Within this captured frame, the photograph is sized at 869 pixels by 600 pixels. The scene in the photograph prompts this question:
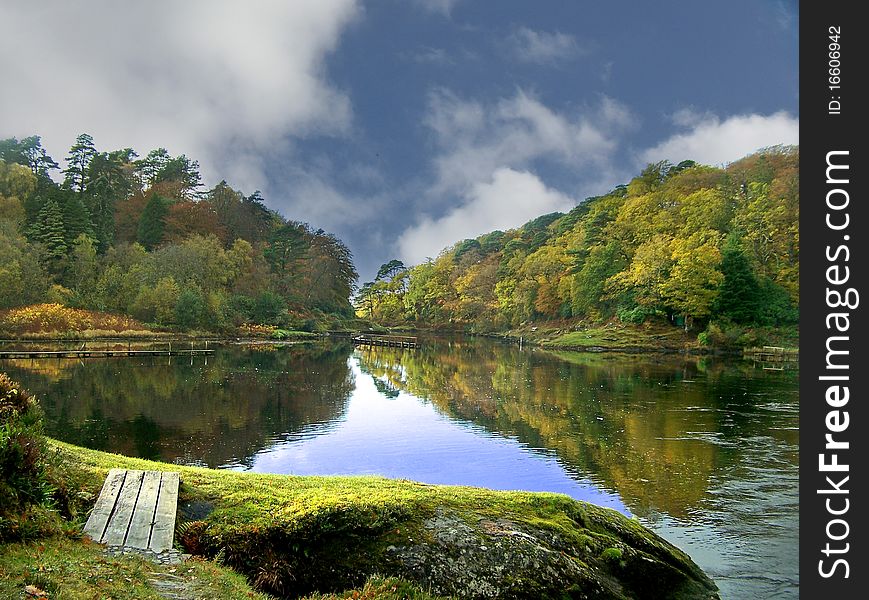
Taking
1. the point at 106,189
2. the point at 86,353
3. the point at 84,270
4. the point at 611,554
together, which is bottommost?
the point at 611,554

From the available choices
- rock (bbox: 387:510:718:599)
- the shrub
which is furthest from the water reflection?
the shrub

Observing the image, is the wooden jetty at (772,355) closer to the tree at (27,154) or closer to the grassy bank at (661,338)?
the grassy bank at (661,338)

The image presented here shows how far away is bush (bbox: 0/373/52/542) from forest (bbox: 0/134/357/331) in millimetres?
48356

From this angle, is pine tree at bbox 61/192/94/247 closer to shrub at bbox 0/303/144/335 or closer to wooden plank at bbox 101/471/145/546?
shrub at bbox 0/303/144/335

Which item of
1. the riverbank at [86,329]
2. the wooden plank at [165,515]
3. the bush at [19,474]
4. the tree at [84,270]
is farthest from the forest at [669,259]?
the bush at [19,474]

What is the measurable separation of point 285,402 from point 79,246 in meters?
41.6

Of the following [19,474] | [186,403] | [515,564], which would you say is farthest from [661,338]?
[19,474]

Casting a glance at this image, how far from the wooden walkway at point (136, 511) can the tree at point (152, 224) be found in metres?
65.3

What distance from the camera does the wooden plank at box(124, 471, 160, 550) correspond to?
16.2 ft

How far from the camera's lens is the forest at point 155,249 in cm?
5212

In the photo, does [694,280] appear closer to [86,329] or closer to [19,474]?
[86,329]

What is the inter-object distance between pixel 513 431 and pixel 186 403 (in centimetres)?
1059

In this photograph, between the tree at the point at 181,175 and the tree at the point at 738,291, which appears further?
the tree at the point at 181,175

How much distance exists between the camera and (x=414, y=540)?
5.51 meters
